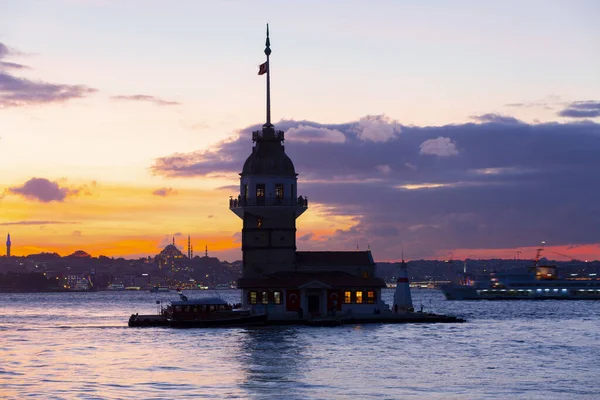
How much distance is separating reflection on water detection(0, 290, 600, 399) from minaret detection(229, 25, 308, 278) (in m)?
8.09

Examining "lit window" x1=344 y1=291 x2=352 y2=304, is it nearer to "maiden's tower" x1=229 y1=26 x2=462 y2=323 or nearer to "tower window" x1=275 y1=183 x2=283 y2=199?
"maiden's tower" x1=229 y1=26 x2=462 y2=323

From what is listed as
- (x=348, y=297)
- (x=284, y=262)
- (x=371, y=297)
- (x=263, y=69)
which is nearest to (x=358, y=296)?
(x=348, y=297)

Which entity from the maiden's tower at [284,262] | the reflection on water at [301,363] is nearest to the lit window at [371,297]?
the maiden's tower at [284,262]

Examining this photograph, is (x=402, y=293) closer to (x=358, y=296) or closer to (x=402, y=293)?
(x=402, y=293)

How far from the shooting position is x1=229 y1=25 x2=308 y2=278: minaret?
106 meters

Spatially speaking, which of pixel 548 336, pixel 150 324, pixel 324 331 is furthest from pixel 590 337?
pixel 150 324

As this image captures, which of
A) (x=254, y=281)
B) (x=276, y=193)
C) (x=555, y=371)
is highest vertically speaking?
(x=276, y=193)

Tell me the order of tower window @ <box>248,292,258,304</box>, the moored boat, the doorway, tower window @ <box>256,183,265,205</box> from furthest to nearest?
tower window @ <box>256,183,265,205</box>, the doorway, tower window @ <box>248,292,258,304</box>, the moored boat

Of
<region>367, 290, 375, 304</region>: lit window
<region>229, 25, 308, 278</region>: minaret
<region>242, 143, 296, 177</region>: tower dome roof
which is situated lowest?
<region>367, 290, 375, 304</region>: lit window

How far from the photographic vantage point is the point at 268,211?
10600 cm

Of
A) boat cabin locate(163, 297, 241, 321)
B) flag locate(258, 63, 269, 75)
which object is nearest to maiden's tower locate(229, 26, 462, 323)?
flag locate(258, 63, 269, 75)

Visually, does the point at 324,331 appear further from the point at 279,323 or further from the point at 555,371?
the point at 555,371

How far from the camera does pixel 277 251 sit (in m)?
106

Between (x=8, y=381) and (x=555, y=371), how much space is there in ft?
109
